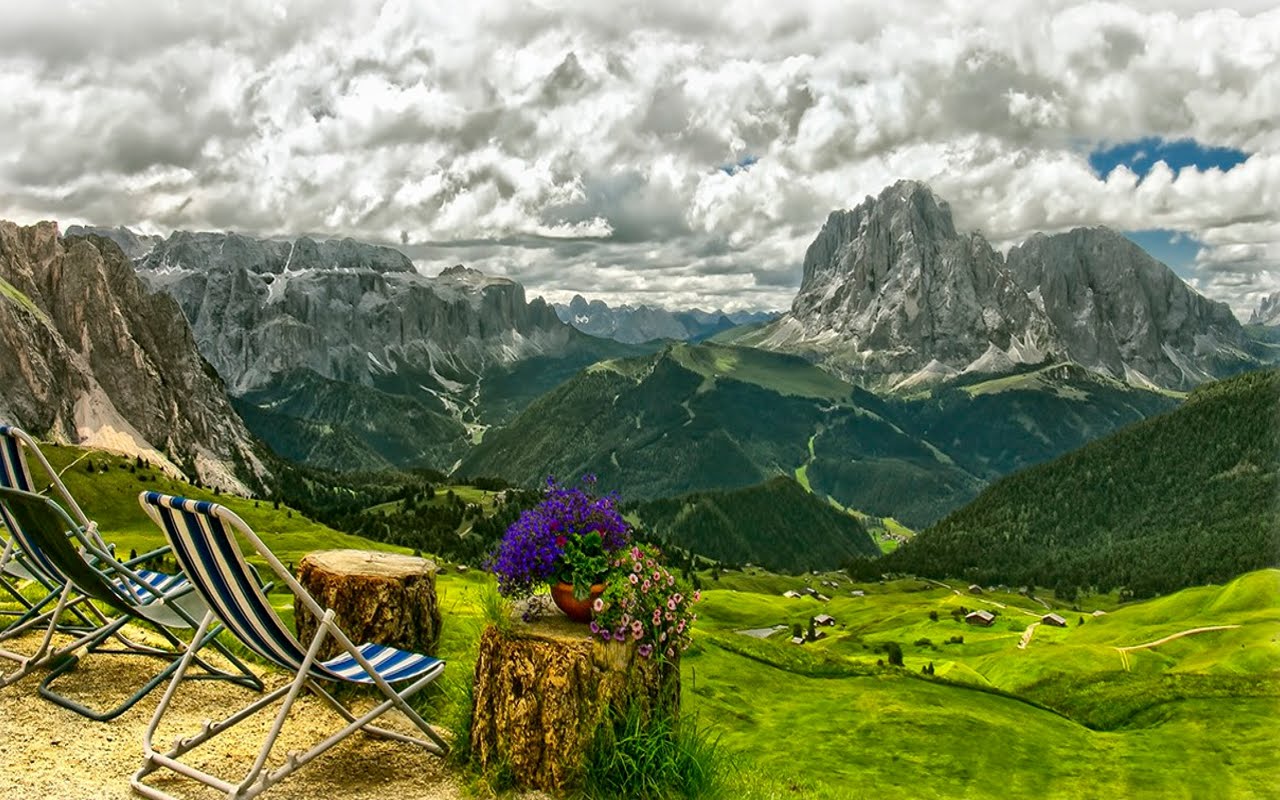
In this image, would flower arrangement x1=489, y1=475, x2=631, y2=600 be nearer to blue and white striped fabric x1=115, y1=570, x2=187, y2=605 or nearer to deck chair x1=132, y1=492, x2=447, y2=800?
deck chair x1=132, y1=492, x2=447, y2=800

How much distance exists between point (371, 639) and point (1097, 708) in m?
53.6

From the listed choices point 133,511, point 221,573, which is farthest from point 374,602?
point 133,511

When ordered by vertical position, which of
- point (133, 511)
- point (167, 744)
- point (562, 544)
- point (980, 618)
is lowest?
point (980, 618)

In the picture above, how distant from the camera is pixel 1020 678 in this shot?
75125 mm

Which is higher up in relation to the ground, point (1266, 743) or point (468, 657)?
point (468, 657)

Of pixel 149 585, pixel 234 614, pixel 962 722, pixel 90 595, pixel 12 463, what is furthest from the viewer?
pixel 962 722

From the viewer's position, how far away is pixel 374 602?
14.7 metres

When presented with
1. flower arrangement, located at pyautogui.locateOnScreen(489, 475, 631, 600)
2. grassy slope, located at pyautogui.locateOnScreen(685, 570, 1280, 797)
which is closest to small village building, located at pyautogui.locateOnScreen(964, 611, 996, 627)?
grassy slope, located at pyautogui.locateOnScreen(685, 570, 1280, 797)

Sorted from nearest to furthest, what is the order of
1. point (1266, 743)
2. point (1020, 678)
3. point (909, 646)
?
point (1266, 743), point (1020, 678), point (909, 646)

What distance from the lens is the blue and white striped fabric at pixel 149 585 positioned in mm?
12305

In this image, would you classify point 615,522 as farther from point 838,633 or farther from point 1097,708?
point 838,633

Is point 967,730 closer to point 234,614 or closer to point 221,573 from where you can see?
point 234,614

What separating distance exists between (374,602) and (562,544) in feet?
16.1

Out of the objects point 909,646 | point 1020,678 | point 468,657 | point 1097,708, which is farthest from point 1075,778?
point 909,646
